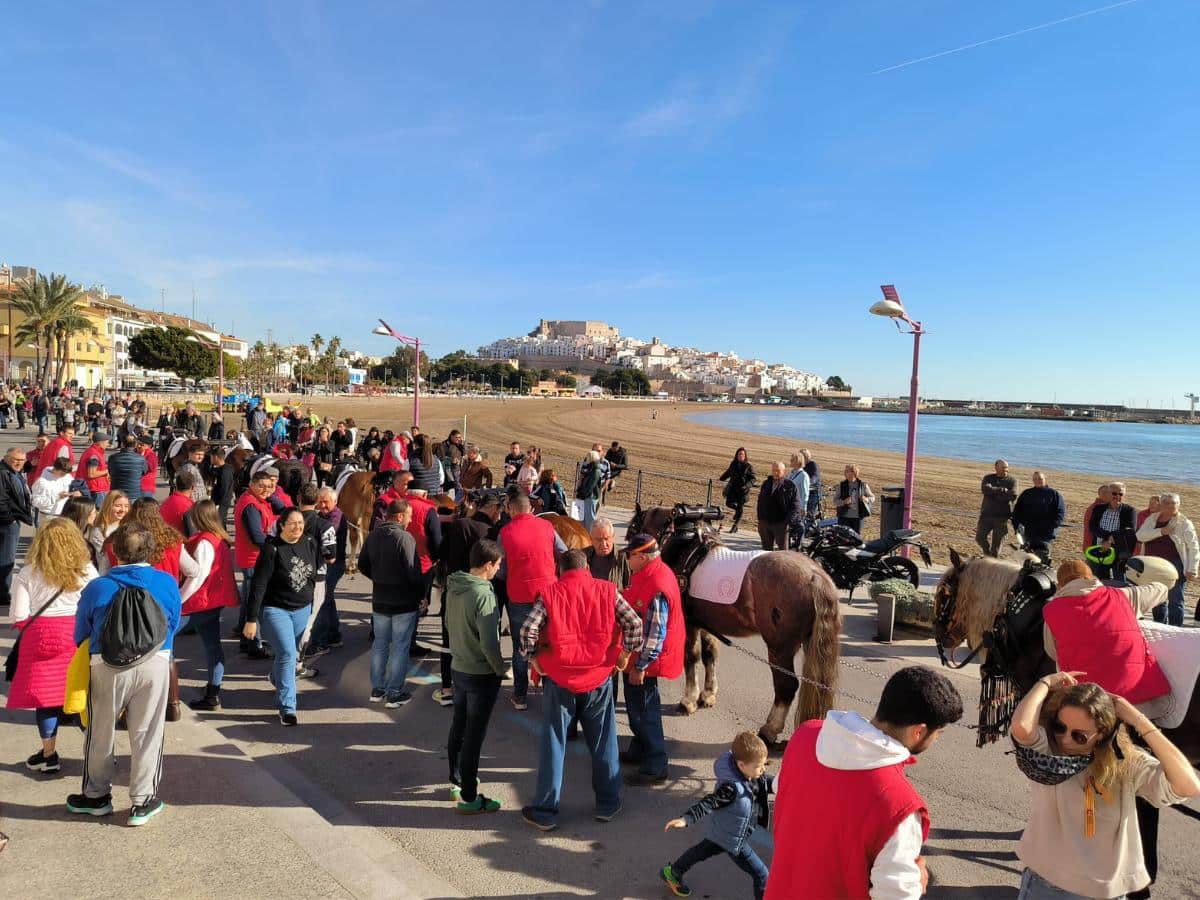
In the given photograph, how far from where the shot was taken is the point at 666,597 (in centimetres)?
452

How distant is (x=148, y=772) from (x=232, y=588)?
2.00m

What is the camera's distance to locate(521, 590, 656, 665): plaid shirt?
12.9 ft

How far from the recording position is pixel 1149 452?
58.5m

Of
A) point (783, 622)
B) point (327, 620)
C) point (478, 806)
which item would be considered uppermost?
point (783, 622)

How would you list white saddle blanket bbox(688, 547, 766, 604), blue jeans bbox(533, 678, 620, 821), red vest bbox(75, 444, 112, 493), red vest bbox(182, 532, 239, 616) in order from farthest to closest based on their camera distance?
red vest bbox(75, 444, 112, 493), white saddle blanket bbox(688, 547, 766, 604), red vest bbox(182, 532, 239, 616), blue jeans bbox(533, 678, 620, 821)

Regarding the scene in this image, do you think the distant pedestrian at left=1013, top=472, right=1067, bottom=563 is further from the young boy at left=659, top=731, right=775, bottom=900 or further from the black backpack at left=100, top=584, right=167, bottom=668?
the black backpack at left=100, top=584, right=167, bottom=668

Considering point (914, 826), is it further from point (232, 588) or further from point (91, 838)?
point (232, 588)

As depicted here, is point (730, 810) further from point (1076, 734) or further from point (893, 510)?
point (893, 510)

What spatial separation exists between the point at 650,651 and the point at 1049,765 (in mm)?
2290

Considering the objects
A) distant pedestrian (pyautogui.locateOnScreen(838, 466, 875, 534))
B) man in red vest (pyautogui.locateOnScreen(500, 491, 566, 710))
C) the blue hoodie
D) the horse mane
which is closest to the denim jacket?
the horse mane

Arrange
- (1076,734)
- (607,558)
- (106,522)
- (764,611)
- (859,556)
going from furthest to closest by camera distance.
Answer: (859,556) < (106,522) < (607,558) < (764,611) < (1076,734)

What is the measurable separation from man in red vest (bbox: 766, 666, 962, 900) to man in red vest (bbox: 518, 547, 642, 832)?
2014mm

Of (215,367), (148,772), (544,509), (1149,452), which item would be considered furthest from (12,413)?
(1149,452)

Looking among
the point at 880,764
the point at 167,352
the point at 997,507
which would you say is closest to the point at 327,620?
the point at 880,764
